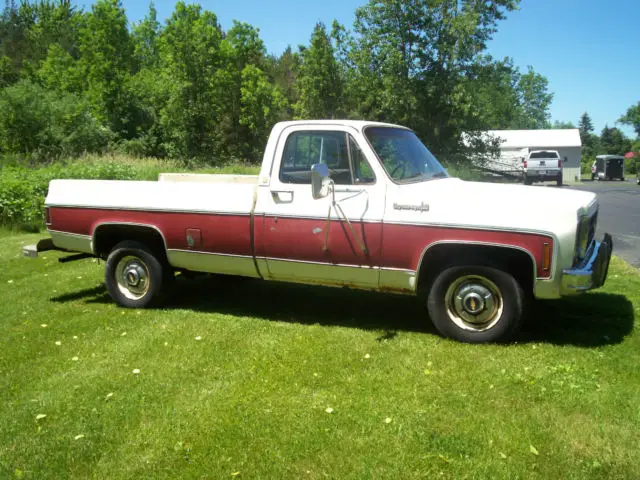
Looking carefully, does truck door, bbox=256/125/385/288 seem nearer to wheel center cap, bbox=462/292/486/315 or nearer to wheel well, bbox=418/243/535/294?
wheel well, bbox=418/243/535/294

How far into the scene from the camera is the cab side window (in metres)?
5.23

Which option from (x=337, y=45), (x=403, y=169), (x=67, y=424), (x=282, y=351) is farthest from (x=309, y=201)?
(x=337, y=45)

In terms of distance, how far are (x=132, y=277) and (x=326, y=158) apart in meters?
2.78

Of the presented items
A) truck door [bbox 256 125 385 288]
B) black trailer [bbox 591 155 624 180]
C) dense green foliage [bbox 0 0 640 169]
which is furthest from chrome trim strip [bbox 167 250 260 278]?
black trailer [bbox 591 155 624 180]

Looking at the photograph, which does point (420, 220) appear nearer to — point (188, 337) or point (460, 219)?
point (460, 219)

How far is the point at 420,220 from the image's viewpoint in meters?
4.87

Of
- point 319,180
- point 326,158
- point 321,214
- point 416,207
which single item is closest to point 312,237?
point 321,214

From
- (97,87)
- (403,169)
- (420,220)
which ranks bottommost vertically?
(420,220)

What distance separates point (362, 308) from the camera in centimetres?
636

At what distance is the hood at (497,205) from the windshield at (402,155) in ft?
0.86

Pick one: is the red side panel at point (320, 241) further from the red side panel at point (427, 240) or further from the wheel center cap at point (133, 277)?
the wheel center cap at point (133, 277)

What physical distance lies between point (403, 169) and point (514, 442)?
2.81m

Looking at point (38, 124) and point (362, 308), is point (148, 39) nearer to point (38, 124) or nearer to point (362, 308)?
point (38, 124)

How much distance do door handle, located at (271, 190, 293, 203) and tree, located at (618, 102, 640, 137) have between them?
9754cm
